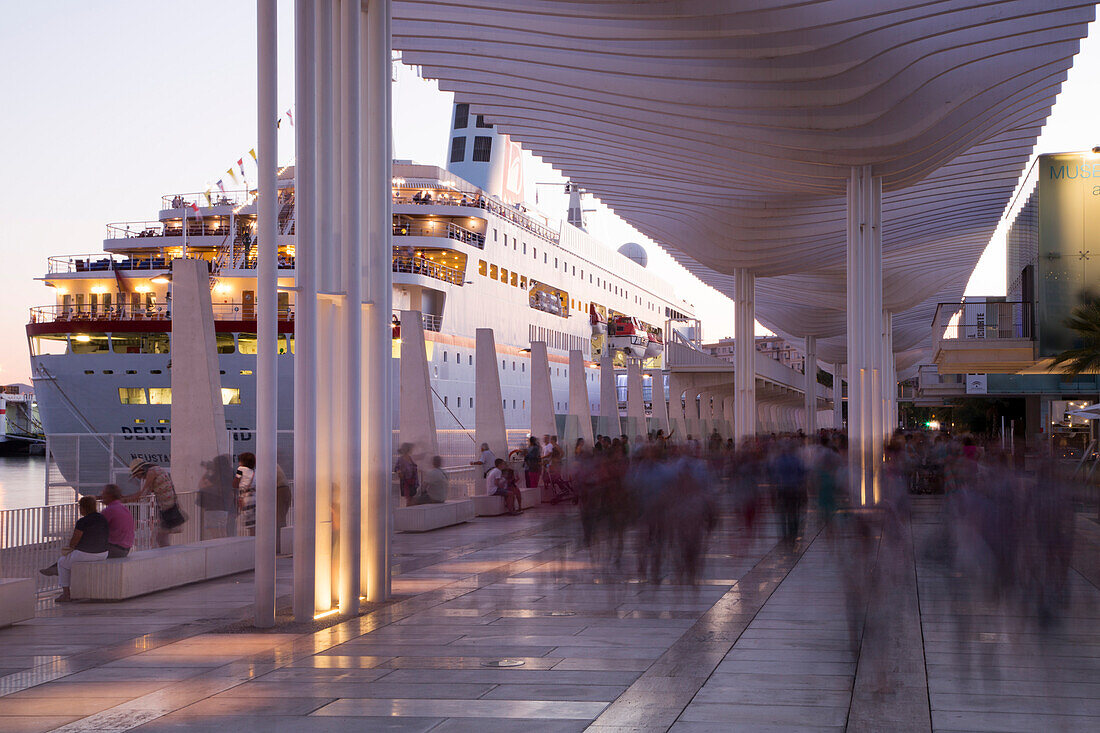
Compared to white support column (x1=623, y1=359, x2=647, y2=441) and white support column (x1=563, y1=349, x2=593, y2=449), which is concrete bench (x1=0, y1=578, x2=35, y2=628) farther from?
white support column (x1=623, y1=359, x2=647, y2=441)

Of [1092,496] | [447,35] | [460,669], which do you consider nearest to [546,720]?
[460,669]

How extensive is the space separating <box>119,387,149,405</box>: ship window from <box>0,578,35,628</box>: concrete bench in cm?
2370

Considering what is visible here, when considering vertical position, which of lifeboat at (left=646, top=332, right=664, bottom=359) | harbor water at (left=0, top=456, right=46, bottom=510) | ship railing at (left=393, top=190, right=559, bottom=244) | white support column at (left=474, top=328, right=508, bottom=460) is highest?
ship railing at (left=393, top=190, right=559, bottom=244)

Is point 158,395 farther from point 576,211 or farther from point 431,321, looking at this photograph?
point 576,211

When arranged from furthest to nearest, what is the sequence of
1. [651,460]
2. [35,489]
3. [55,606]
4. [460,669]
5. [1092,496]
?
[35,489] → [1092,496] → [651,460] → [55,606] → [460,669]

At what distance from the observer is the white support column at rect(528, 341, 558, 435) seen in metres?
22.7

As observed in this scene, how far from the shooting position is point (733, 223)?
27.0 metres

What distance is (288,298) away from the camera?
33219mm

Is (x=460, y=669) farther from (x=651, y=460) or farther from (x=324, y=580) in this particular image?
(x=651, y=460)

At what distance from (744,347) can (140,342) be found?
58.0 feet

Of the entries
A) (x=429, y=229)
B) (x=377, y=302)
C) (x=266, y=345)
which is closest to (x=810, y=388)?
(x=429, y=229)

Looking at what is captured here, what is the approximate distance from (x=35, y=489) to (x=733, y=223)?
27216 mm

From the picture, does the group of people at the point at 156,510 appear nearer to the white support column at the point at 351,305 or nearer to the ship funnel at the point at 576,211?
the white support column at the point at 351,305

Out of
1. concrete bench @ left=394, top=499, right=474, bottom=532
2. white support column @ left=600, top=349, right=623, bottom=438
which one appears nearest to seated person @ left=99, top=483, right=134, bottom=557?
concrete bench @ left=394, top=499, right=474, bottom=532
